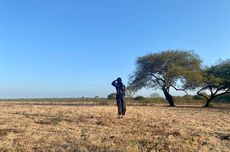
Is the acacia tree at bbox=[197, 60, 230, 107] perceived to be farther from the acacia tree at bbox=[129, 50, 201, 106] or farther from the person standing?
the person standing

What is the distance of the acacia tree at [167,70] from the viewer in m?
41.7

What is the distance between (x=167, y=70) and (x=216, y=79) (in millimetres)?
5790

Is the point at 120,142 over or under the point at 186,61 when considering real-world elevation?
under

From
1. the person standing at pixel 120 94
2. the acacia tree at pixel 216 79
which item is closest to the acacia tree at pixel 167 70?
the acacia tree at pixel 216 79

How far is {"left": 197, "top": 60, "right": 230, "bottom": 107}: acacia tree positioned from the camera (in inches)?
1624

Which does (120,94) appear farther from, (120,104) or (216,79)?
(216,79)

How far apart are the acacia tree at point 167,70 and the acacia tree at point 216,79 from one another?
1369mm

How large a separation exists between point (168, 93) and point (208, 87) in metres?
4.94

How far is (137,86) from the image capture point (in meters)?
44.6

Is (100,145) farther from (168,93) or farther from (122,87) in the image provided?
(168,93)

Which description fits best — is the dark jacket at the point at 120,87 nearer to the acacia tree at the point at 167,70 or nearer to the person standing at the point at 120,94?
the person standing at the point at 120,94

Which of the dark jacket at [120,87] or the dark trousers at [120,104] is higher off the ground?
the dark jacket at [120,87]

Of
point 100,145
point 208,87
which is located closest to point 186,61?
point 208,87

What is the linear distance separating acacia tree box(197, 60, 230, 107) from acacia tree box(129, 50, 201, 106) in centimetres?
137
